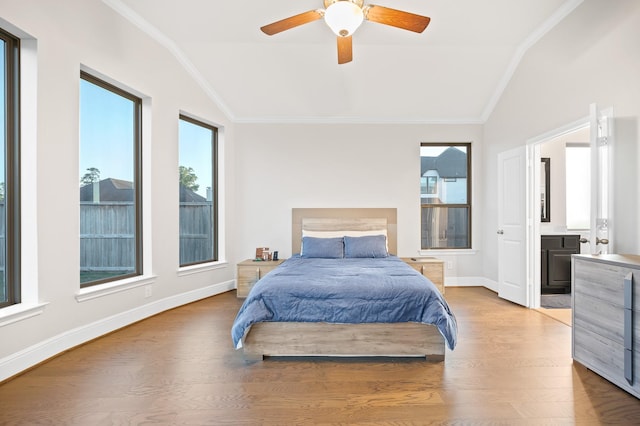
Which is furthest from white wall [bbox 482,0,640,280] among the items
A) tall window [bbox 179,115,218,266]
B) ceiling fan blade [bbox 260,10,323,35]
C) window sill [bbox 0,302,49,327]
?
window sill [bbox 0,302,49,327]

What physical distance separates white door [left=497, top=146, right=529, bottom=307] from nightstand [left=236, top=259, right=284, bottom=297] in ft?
9.79

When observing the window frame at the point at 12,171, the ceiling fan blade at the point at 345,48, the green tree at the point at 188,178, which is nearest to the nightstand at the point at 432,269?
the ceiling fan blade at the point at 345,48

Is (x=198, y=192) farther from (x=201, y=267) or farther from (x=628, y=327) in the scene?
(x=628, y=327)

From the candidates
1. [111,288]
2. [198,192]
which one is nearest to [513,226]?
[198,192]

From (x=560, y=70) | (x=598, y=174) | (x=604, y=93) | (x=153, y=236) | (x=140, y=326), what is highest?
(x=560, y=70)

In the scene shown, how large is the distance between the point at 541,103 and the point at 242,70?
3.50m

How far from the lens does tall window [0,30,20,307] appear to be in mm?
2449

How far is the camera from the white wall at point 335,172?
16.8 ft

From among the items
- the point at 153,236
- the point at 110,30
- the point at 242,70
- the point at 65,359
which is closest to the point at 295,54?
the point at 242,70

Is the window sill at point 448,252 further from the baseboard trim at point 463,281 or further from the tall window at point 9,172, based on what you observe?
the tall window at point 9,172

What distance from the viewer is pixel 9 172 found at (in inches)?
97.8

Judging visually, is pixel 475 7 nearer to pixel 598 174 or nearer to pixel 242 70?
pixel 598 174

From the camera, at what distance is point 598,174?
8.91ft

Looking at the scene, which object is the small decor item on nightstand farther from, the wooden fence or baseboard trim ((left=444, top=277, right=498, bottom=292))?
baseboard trim ((left=444, top=277, right=498, bottom=292))
